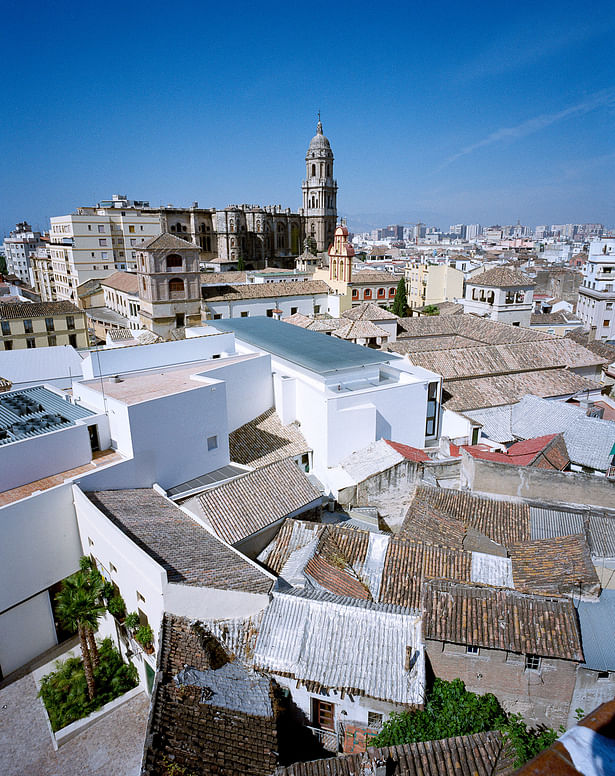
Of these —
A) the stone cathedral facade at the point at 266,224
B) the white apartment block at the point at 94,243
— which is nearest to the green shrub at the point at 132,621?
the white apartment block at the point at 94,243

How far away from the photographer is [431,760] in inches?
331

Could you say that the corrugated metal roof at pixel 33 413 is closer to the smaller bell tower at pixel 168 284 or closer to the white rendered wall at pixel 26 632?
the white rendered wall at pixel 26 632

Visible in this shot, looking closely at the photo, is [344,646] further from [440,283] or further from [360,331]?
[440,283]

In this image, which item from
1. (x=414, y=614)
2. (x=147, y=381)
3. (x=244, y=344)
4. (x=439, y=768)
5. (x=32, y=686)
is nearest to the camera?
(x=439, y=768)

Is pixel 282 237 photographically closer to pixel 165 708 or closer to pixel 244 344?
pixel 244 344

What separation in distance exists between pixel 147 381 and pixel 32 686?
1036cm

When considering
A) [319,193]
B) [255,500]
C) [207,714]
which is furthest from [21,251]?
[207,714]

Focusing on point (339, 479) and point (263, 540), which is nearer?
point (263, 540)

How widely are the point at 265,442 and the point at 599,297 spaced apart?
37.3 metres

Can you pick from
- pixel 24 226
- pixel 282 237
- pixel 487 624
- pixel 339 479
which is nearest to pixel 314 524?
pixel 339 479

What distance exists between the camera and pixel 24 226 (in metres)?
106

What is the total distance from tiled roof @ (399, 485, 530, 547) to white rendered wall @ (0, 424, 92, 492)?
974 centimetres

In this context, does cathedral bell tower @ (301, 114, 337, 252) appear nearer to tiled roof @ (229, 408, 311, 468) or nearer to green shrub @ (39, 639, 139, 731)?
tiled roof @ (229, 408, 311, 468)

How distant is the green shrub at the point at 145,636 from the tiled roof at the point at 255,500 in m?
2.88
